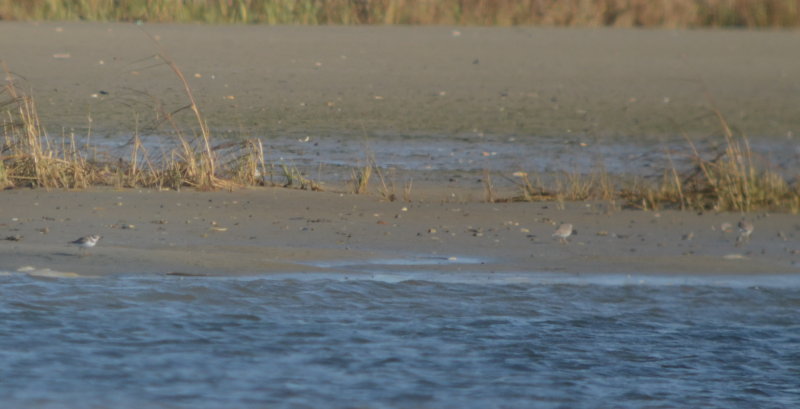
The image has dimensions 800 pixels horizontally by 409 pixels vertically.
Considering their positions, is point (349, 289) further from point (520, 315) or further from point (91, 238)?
point (91, 238)

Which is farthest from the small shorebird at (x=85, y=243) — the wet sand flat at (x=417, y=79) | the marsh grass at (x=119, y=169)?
the wet sand flat at (x=417, y=79)

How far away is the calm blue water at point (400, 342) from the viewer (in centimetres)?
464

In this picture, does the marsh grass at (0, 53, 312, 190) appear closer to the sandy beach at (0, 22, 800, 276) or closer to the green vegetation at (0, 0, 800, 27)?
the sandy beach at (0, 22, 800, 276)

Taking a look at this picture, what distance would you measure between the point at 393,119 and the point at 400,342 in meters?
6.49

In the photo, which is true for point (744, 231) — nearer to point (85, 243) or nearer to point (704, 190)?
point (704, 190)

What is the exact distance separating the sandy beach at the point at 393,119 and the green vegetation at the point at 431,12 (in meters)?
0.69

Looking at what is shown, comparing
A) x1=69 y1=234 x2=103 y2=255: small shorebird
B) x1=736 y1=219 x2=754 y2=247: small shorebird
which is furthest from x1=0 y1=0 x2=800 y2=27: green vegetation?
x1=69 y1=234 x2=103 y2=255: small shorebird

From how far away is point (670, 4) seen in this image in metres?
17.0

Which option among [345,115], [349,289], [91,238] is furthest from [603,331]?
[345,115]

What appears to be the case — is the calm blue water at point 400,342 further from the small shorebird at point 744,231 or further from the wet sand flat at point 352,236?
the small shorebird at point 744,231

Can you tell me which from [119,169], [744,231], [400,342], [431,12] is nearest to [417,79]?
[431,12]

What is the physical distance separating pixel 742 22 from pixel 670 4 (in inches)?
35.8

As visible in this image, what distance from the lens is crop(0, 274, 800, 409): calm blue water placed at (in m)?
4.64

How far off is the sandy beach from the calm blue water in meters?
0.35
